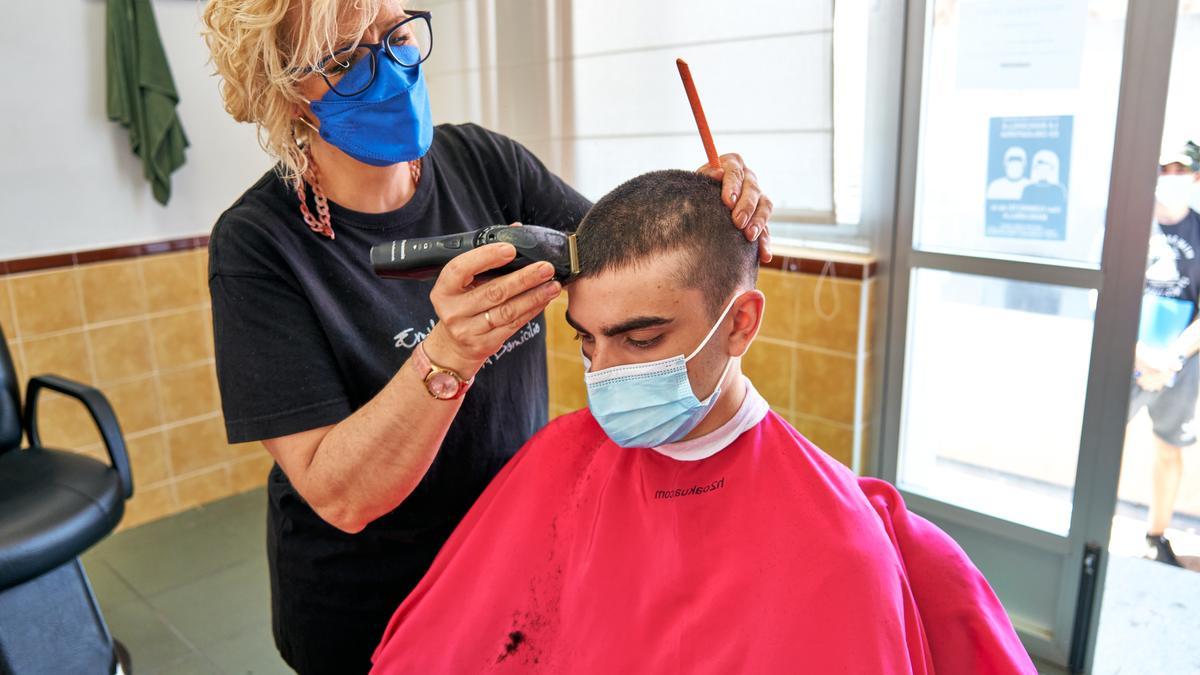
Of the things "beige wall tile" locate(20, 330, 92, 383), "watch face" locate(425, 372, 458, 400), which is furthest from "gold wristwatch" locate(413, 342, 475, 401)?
"beige wall tile" locate(20, 330, 92, 383)

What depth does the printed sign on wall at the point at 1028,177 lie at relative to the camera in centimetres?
215

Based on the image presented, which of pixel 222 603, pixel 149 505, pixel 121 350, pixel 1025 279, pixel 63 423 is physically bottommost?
pixel 222 603

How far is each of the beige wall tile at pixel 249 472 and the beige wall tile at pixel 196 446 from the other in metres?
0.07

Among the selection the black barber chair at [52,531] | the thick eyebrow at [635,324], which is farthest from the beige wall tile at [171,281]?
the thick eyebrow at [635,324]

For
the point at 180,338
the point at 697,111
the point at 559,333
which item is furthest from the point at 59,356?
the point at 697,111

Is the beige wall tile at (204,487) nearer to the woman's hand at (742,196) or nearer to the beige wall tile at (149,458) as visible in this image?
the beige wall tile at (149,458)

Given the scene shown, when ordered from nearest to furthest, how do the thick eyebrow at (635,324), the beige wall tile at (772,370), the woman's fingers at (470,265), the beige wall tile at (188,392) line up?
the woman's fingers at (470,265) < the thick eyebrow at (635,324) < the beige wall tile at (772,370) < the beige wall tile at (188,392)

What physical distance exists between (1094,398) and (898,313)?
0.53 meters

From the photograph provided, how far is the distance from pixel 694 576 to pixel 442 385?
45 centimetres

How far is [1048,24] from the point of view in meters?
2.08

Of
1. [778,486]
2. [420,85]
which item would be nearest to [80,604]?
[420,85]

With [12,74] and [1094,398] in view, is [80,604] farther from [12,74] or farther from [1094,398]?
[1094,398]

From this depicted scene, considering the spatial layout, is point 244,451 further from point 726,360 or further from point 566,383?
point 726,360

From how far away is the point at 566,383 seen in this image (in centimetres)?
324
